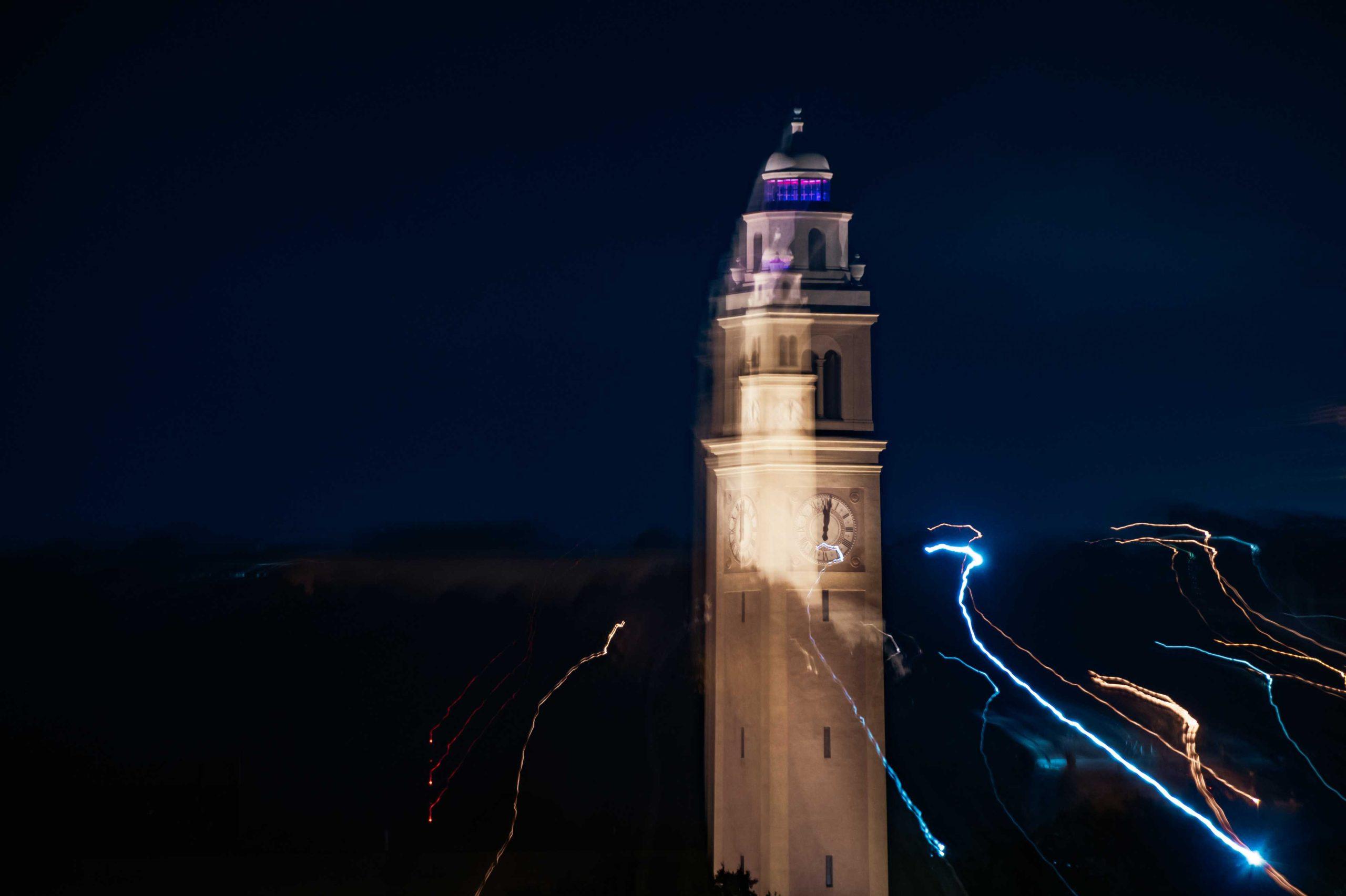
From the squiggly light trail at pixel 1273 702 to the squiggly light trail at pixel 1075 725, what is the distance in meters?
2.16

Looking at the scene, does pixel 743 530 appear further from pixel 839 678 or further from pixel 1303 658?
pixel 1303 658

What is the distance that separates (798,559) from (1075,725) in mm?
6486

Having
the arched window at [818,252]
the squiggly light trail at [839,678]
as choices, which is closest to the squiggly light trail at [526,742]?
the squiggly light trail at [839,678]

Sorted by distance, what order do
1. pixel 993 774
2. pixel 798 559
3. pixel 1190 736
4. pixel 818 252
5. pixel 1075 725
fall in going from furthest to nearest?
pixel 1190 736
pixel 993 774
pixel 1075 725
pixel 818 252
pixel 798 559

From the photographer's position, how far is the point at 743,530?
2753 cm

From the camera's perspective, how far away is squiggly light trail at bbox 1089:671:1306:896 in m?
25.8

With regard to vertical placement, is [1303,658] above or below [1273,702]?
above

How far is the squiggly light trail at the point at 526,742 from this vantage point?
28.9 meters

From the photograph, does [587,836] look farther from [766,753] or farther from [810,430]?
[810,430]

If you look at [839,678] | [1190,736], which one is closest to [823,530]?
[839,678]

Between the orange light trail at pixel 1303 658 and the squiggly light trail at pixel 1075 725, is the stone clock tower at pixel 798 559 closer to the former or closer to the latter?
the squiggly light trail at pixel 1075 725

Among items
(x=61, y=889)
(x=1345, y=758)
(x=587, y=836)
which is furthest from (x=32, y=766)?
(x=1345, y=758)

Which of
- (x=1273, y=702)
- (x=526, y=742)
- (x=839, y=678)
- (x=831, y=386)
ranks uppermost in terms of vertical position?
(x=831, y=386)

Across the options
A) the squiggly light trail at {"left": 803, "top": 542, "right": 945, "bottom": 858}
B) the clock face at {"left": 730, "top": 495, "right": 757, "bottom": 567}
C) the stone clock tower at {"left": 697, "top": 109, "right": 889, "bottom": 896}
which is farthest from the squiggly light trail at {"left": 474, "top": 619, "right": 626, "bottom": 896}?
the squiggly light trail at {"left": 803, "top": 542, "right": 945, "bottom": 858}
